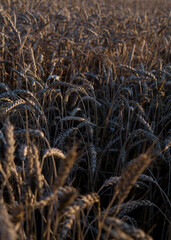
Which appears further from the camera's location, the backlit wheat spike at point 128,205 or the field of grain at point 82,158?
the backlit wheat spike at point 128,205

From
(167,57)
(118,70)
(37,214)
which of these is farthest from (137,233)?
(167,57)

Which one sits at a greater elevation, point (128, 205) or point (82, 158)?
point (128, 205)

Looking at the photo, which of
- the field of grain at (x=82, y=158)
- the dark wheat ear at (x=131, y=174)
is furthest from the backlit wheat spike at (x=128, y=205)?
the dark wheat ear at (x=131, y=174)

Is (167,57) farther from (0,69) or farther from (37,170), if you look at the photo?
(37,170)

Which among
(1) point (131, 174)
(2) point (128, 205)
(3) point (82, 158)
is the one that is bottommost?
(3) point (82, 158)

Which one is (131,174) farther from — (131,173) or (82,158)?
(82,158)

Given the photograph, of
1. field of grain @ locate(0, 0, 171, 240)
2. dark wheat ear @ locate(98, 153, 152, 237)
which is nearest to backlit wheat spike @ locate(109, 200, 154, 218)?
field of grain @ locate(0, 0, 171, 240)

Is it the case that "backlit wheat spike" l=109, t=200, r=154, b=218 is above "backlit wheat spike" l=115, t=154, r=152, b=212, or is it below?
below

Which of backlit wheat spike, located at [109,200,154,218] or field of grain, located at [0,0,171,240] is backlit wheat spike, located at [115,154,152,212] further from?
backlit wheat spike, located at [109,200,154,218]

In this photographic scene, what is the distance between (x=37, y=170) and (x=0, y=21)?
242 centimetres

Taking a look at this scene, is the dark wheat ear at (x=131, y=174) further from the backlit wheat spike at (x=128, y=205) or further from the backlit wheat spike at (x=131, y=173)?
the backlit wheat spike at (x=128, y=205)

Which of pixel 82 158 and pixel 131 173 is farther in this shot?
pixel 82 158

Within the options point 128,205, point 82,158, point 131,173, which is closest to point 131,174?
point 131,173

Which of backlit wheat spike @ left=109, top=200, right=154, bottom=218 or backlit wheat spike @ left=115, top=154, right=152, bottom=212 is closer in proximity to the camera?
backlit wheat spike @ left=115, top=154, right=152, bottom=212
